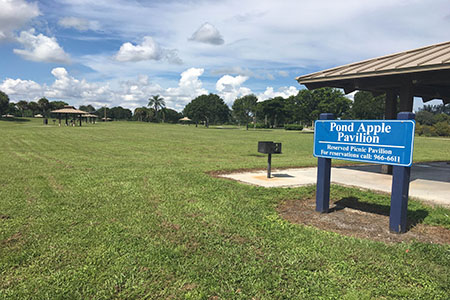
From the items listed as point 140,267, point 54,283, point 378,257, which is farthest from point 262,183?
point 54,283

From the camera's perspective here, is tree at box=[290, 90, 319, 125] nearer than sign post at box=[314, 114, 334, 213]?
No

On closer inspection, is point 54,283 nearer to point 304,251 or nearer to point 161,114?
point 304,251

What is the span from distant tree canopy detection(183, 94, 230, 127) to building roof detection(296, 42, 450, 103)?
261 feet

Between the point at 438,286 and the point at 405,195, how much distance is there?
1679 millimetres

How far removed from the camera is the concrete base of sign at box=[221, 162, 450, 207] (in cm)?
691

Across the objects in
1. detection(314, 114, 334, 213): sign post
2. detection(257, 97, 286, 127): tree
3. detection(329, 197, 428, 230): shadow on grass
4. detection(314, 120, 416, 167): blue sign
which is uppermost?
detection(257, 97, 286, 127): tree

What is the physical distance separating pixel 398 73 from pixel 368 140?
8.93 feet

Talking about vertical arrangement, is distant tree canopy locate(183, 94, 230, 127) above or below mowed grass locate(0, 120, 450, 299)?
above

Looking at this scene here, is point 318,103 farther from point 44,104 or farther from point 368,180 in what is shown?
point 44,104

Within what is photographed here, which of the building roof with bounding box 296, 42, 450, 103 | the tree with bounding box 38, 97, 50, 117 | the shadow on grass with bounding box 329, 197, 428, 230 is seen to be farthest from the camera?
the tree with bounding box 38, 97, 50, 117

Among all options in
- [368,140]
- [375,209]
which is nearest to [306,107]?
[375,209]

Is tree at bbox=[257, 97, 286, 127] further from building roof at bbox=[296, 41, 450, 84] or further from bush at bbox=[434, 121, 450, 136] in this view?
building roof at bbox=[296, 41, 450, 84]

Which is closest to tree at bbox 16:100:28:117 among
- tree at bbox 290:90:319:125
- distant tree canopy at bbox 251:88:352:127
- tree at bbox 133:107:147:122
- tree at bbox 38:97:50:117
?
tree at bbox 38:97:50:117

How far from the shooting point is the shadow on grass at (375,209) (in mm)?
5086
